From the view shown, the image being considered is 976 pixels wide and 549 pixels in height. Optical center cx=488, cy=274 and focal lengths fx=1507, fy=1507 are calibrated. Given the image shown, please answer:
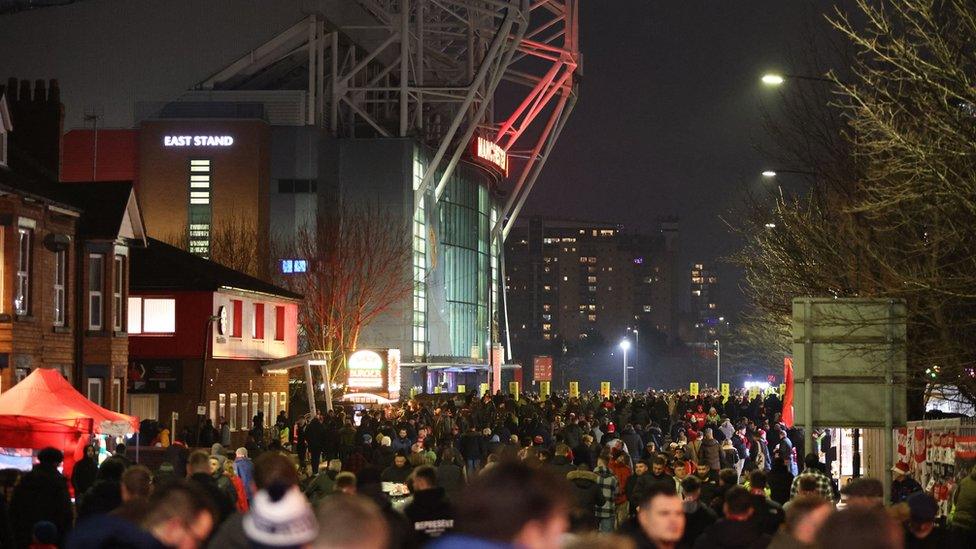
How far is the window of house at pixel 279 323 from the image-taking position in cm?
5591

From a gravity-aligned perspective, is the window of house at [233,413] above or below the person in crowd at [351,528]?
below

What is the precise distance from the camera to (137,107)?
8406 cm

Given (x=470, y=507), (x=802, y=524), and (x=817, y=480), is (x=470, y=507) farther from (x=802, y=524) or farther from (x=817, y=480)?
(x=817, y=480)

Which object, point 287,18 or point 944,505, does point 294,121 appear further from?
point 944,505

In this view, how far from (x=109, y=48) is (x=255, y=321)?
125ft

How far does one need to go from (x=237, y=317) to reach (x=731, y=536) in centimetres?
4203

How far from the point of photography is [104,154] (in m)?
82.3

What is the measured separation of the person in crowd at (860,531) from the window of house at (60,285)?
30410mm

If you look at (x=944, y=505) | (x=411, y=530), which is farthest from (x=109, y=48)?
(x=411, y=530)

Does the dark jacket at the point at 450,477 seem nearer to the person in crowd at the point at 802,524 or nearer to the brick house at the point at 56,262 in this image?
the person in crowd at the point at 802,524

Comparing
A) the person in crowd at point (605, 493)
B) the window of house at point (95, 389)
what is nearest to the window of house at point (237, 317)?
the window of house at point (95, 389)

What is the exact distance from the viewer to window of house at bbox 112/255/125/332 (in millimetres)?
37156

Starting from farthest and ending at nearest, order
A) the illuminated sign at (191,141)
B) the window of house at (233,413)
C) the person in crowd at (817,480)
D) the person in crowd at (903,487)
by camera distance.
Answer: the illuminated sign at (191,141), the window of house at (233,413), the person in crowd at (903,487), the person in crowd at (817,480)

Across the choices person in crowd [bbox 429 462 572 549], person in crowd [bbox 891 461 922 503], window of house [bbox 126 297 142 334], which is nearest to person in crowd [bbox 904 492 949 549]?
person in crowd [bbox 429 462 572 549]
